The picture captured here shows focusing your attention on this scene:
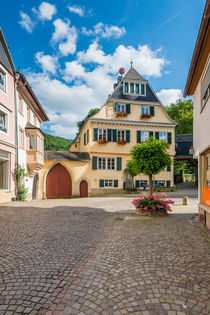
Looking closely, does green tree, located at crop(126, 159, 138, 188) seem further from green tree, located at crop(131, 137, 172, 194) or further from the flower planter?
the flower planter

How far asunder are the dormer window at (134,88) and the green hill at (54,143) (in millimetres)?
29555

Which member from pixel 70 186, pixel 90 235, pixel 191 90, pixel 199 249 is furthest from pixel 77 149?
pixel 199 249

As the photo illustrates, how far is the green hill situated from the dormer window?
2955cm

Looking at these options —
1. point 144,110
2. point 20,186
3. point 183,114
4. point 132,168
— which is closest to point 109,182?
point 144,110

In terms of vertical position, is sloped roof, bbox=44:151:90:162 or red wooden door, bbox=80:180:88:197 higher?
sloped roof, bbox=44:151:90:162

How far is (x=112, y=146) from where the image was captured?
2223 centimetres

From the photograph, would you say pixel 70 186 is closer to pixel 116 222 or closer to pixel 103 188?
pixel 103 188

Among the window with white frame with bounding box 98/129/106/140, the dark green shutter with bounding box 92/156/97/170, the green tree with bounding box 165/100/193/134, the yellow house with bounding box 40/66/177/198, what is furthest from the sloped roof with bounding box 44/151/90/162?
the green tree with bounding box 165/100/193/134

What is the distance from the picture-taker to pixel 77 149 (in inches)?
1117

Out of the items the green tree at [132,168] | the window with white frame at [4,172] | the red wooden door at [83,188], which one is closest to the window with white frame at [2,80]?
the window with white frame at [4,172]

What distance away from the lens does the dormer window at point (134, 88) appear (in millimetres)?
23078

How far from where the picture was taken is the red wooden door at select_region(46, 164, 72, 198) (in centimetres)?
2026

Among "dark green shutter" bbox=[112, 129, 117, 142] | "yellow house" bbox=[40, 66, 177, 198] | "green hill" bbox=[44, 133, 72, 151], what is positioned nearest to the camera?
"yellow house" bbox=[40, 66, 177, 198]

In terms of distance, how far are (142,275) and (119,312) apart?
108 centimetres
